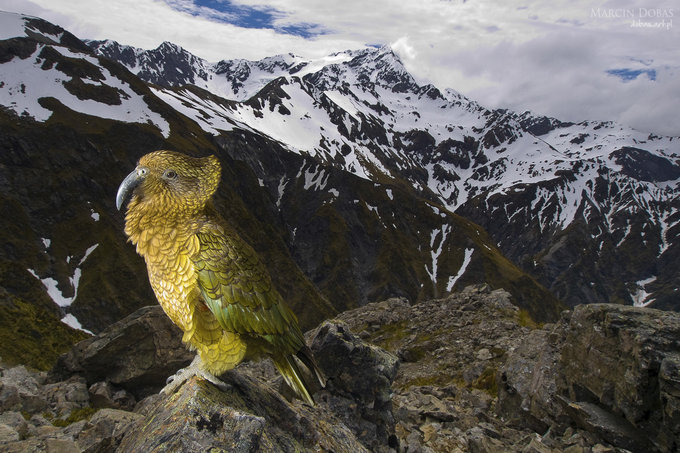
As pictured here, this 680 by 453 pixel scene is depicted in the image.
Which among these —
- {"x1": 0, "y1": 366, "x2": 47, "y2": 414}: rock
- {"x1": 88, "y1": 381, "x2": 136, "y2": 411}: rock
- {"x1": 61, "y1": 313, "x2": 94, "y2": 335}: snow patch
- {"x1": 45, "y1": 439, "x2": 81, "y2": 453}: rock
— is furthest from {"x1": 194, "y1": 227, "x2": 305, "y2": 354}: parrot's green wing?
{"x1": 61, "y1": 313, "x2": 94, "y2": 335}: snow patch

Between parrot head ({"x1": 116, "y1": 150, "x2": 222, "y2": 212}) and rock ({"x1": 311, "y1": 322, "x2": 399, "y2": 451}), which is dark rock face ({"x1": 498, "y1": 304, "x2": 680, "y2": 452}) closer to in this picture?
rock ({"x1": 311, "y1": 322, "x2": 399, "y2": 451})

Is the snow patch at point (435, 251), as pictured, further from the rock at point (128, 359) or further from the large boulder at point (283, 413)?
the large boulder at point (283, 413)

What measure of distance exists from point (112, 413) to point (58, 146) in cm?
11588

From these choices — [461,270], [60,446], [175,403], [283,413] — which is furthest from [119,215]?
[461,270]

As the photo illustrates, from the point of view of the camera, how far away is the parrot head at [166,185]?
479 centimetres

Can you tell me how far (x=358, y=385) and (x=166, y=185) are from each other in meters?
8.38

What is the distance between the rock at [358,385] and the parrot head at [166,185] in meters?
7.48

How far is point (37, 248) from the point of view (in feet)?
271

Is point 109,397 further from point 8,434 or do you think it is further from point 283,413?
point 283,413

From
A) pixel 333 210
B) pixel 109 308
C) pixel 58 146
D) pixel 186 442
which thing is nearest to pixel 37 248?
pixel 109 308

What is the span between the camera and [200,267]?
14.5ft

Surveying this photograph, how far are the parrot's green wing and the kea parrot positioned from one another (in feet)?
0.04

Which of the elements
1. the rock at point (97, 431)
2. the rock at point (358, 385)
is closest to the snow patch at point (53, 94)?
the rock at point (97, 431)

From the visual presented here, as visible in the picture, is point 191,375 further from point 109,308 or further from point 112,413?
point 109,308
